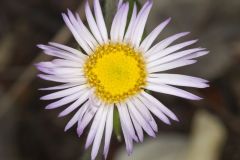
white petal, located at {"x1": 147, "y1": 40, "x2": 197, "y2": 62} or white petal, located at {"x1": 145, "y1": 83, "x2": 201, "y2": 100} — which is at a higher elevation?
white petal, located at {"x1": 147, "y1": 40, "x2": 197, "y2": 62}

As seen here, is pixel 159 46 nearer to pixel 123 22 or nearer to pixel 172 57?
pixel 172 57

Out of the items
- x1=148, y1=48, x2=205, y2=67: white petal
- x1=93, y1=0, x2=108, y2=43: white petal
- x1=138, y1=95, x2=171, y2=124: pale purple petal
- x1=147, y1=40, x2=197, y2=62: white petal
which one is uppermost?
x1=93, y1=0, x2=108, y2=43: white petal

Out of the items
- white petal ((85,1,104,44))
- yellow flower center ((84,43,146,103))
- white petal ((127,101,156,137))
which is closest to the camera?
white petal ((127,101,156,137))

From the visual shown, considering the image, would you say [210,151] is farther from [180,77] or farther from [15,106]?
[15,106]

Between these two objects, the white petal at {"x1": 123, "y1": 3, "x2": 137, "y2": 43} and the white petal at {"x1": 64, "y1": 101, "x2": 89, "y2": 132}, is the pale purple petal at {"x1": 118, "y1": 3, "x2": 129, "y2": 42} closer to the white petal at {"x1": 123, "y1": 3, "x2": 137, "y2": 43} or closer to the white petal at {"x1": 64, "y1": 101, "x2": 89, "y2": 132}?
the white petal at {"x1": 123, "y1": 3, "x2": 137, "y2": 43}

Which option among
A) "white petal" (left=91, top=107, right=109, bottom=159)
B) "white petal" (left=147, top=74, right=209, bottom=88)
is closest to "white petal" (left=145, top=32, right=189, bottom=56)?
"white petal" (left=147, top=74, right=209, bottom=88)

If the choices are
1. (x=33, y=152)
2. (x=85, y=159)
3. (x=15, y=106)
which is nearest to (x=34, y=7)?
(x=15, y=106)
